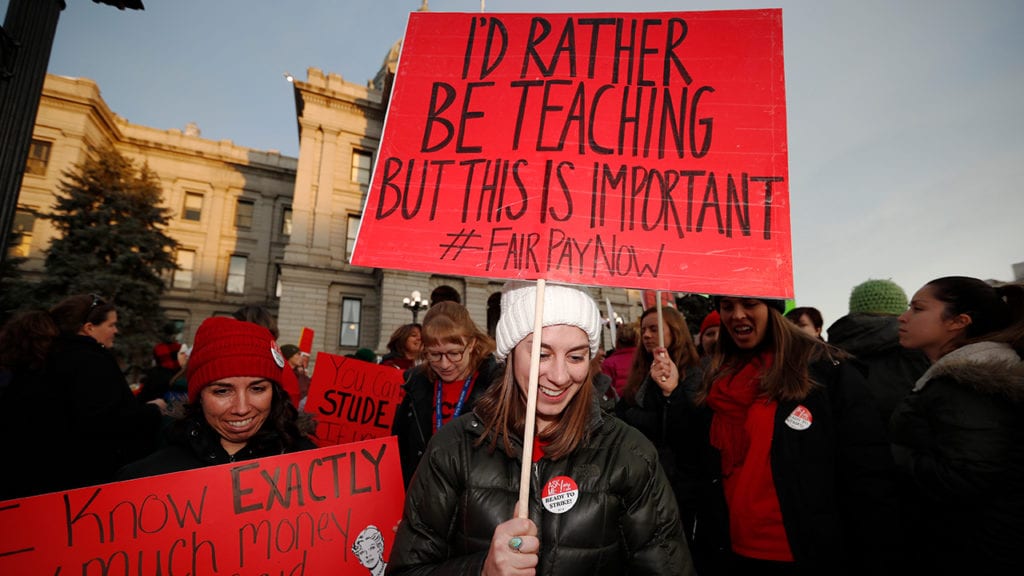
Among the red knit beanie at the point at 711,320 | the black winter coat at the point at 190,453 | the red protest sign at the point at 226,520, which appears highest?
the red knit beanie at the point at 711,320

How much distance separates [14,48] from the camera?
10.4ft

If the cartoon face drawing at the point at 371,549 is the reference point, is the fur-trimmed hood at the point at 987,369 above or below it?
above

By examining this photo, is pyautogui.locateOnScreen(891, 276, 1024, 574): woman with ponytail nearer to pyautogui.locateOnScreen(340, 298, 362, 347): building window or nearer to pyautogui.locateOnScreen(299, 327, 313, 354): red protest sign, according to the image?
pyautogui.locateOnScreen(299, 327, 313, 354): red protest sign

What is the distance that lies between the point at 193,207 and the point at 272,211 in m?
4.42

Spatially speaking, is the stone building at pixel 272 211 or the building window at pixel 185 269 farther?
the building window at pixel 185 269

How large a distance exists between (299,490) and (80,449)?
65.7 inches

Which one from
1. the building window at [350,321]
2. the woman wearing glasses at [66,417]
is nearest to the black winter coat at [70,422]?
the woman wearing glasses at [66,417]

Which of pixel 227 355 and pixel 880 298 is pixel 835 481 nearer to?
pixel 880 298

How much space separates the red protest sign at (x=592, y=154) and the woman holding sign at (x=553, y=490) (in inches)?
13.8

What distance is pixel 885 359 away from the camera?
3098 millimetres

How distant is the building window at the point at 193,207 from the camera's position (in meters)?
28.2

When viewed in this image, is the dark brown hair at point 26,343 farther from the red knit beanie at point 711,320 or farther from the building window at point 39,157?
the building window at point 39,157

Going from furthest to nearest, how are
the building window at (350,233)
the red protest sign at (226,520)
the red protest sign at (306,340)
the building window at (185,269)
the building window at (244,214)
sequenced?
the building window at (244,214) < the building window at (185,269) < the building window at (350,233) < the red protest sign at (306,340) < the red protest sign at (226,520)

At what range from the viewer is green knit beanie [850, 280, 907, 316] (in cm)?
344
